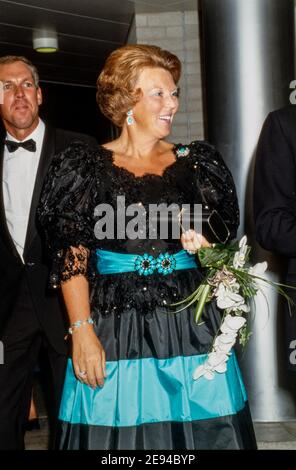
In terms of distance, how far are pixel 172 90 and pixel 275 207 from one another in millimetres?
579

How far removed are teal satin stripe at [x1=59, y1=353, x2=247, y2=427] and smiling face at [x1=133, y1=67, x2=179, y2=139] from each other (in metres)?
0.83

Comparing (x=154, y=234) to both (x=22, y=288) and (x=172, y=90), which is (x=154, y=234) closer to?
(x=172, y=90)

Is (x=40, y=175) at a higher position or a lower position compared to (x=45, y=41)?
lower

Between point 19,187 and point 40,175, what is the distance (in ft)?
0.39

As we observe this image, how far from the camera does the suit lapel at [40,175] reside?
435cm

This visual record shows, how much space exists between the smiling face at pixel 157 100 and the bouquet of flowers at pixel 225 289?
0.51 m

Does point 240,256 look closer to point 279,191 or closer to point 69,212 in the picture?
point 279,191

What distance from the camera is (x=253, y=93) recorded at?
5234mm

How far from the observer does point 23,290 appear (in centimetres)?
443

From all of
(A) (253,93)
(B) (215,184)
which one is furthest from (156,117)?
(A) (253,93)

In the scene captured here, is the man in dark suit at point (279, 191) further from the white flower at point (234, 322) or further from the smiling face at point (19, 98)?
the smiling face at point (19, 98)

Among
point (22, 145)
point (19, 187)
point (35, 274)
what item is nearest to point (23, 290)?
point (35, 274)

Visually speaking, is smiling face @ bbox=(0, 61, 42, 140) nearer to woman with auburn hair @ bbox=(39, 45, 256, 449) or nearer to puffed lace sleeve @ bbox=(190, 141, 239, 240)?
woman with auburn hair @ bbox=(39, 45, 256, 449)

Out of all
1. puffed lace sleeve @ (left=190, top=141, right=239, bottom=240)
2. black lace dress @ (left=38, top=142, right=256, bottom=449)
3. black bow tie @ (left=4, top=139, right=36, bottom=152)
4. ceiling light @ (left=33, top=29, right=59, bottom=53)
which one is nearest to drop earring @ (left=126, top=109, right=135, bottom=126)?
black lace dress @ (left=38, top=142, right=256, bottom=449)
